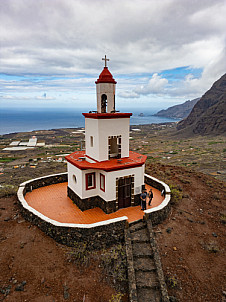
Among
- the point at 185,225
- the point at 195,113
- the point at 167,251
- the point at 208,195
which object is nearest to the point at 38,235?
the point at 167,251

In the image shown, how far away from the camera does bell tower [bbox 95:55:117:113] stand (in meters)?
12.2

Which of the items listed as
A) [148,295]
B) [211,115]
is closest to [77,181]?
[148,295]

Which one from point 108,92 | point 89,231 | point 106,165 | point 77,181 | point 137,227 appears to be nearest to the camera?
point 89,231

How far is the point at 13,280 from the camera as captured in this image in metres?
8.23

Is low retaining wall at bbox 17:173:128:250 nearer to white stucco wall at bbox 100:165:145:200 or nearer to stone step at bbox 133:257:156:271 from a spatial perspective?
stone step at bbox 133:257:156:271

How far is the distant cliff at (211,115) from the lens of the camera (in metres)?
72.2

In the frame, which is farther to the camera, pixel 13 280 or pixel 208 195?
pixel 208 195

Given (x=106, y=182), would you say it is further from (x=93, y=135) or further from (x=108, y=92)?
(x=108, y=92)

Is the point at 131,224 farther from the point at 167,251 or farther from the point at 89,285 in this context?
the point at 89,285

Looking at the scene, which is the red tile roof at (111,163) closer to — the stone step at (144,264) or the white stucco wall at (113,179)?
the white stucco wall at (113,179)

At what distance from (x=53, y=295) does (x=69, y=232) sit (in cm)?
262

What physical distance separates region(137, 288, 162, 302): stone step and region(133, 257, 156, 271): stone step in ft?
2.61

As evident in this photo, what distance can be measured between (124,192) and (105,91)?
6263mm

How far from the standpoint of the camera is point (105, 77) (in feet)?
40.1
